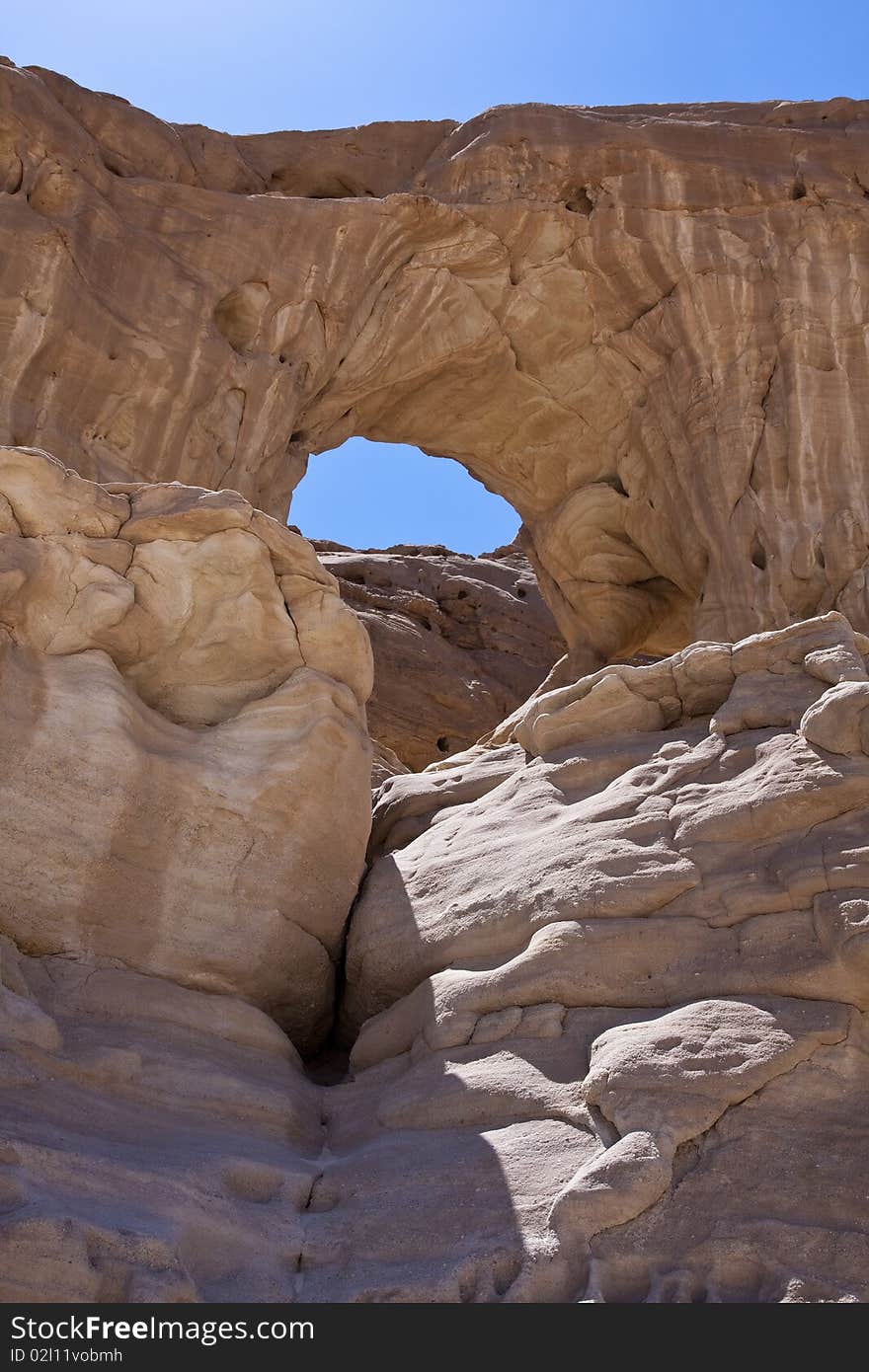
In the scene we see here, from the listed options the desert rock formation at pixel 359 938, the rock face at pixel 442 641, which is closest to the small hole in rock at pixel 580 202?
the desert rock formation at pixel 359 938

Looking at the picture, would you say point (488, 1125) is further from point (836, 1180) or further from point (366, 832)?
point (366, 832)

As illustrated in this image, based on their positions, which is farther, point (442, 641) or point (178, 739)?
point (442, 641)

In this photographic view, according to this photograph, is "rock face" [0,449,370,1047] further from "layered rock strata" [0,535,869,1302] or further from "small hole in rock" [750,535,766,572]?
"small hole in rock" [750,535,766,572]

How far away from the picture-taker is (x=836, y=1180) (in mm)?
4500

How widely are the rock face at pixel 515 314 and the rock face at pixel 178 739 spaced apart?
21.5 ft

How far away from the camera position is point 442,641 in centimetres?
2425

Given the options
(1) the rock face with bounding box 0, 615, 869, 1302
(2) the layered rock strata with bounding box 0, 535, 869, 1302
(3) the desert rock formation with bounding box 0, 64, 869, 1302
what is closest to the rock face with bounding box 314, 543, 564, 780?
(3) the desert rock formation with bounding box 0, 64, 869, 1302

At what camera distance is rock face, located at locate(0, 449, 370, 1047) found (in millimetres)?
6152

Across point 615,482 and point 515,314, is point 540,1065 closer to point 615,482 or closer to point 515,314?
point 515,314

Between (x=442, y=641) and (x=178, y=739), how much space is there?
17552 mm

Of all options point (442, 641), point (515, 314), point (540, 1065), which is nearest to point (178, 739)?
point (540, 1065)

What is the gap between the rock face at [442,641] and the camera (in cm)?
2261

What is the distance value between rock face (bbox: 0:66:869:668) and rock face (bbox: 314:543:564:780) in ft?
16.9

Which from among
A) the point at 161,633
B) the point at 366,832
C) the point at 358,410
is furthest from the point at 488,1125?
the point at 358,410
